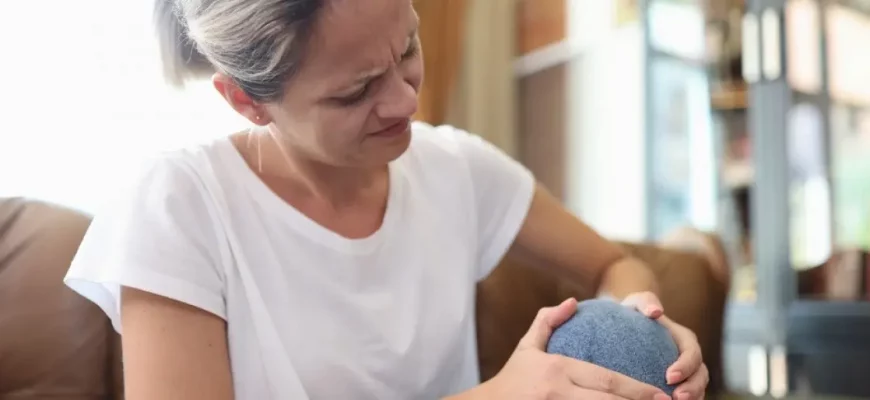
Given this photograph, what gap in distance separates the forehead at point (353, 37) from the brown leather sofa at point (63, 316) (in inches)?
21.1

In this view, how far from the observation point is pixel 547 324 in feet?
2.53

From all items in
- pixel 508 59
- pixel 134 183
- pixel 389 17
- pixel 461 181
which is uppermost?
pixel 389 17

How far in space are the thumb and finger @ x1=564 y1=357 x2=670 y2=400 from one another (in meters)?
0.06

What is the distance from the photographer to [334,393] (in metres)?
0.86

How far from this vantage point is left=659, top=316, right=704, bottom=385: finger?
73 centimetres

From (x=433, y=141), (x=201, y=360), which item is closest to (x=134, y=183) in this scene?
(x=201, y=360)

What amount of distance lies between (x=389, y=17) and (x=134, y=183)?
33 centimetres

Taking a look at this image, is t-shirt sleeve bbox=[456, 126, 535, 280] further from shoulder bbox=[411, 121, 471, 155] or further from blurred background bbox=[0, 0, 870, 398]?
blurred background bbox=[0, 0, 870, 398]

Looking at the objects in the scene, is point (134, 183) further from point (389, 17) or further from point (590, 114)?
point (590, 114)

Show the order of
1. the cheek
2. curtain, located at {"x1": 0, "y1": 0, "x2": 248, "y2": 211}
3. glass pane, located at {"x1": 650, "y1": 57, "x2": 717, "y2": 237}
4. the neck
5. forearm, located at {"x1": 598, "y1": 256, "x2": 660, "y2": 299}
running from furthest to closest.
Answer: glass pane, located at {"x1": 650, "y1": 57, "x2": 717, "y2": 237} → curtain, located at {"x1": 0, "y1": 0, "x2": 248, "y2": 211} → forearm, located at {"x1": 598, "y1": 256, "x2": 660, "y2": 299} → the neck → the cheek

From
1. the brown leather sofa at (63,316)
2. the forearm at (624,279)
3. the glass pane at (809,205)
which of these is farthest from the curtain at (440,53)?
the forearm at (624,279)

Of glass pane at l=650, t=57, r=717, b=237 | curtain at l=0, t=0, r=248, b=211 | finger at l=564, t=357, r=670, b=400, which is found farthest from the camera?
glass pane at l=650, t=57, r=717, b=237

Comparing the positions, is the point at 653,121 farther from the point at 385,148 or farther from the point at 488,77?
the point at 385,148

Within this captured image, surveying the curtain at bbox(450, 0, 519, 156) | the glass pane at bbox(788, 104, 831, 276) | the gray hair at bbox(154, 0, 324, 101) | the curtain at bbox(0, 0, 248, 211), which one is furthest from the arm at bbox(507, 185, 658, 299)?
the curtain at bbox(450, 0, 519, 156)
